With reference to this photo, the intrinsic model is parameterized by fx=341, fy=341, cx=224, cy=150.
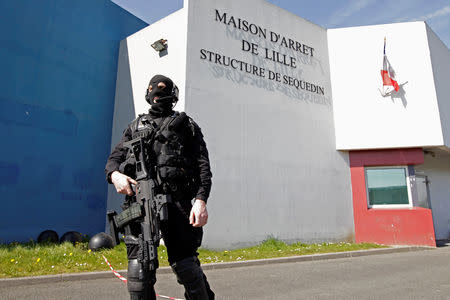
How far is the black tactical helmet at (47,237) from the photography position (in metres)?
8.33

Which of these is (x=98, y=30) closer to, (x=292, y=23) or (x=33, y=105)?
(x=33, y=105)

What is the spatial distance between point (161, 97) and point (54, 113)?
8309 millimetres

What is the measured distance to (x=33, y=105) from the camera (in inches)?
367

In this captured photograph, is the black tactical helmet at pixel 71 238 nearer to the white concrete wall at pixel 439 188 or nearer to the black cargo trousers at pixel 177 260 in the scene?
the black cargo trousers at pixel 177 260

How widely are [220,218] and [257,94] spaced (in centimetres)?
412

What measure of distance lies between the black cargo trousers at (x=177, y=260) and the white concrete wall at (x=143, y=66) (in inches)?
269

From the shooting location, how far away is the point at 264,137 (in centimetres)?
1058

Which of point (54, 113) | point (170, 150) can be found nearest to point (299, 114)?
point (54, 113)

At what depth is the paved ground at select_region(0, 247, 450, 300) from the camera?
442 centimetres

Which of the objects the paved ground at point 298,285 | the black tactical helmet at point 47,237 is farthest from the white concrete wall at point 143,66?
the paved ground at point 298,285

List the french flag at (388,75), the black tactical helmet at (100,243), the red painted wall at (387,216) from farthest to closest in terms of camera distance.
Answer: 1. the french flag at (388,75)
2. the red painted wall at (387,216)
3. the black tactical helmet at (100,243)

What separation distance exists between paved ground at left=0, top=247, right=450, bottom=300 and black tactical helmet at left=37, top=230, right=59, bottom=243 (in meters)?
3.82

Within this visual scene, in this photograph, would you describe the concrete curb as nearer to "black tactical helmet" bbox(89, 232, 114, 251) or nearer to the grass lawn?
the grass lawn

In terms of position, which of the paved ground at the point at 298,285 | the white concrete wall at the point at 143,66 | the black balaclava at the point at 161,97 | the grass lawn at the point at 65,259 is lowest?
the paved ground at the point at 298,285
